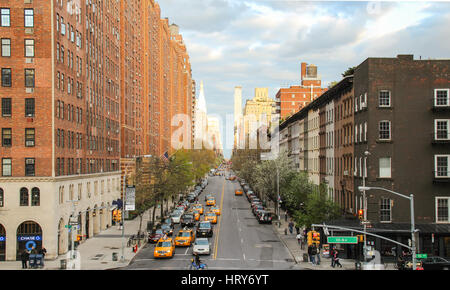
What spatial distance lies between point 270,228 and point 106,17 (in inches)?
1588

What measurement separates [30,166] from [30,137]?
2.86 meters

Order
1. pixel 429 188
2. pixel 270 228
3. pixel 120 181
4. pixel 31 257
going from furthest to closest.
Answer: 1. pixel 120 181
2. pixel 270 228
3. pixel 429 188
4. pixel 31 257

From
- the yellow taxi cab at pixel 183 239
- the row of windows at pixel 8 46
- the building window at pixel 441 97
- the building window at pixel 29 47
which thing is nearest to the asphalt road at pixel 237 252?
the yellow taxi cab at pixel 183 239

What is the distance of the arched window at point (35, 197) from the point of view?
49250 mm

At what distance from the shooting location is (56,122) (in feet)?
169

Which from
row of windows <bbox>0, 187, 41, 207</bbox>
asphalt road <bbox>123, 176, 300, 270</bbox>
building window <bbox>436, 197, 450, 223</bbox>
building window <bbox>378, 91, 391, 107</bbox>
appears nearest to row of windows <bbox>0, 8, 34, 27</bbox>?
row of windows <bbox>0, 187, 41, 207</bbox>

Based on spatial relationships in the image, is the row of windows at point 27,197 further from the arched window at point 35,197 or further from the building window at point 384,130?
the building window at point 384,130

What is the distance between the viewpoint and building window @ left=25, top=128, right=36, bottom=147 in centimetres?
4984

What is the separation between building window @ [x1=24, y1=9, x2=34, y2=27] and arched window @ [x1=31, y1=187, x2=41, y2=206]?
16.2 metres

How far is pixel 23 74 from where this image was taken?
5000 cm

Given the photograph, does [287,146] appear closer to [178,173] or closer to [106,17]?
[178,173]

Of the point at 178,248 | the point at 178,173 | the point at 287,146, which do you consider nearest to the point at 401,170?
the point at 178,248

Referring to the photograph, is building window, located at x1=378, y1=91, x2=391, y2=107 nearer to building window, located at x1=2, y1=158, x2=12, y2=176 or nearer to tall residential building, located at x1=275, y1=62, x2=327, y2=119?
building window, located at x1=2, y1=158, x2=12, y2=176

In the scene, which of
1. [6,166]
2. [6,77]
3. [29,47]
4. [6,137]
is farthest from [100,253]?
[29,47]
